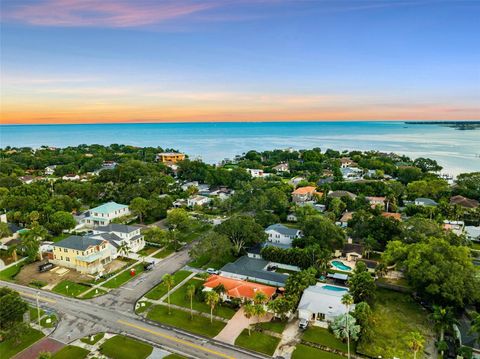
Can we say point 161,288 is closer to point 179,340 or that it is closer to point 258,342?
point 179,340

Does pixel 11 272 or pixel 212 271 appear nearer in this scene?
pixel 212 271

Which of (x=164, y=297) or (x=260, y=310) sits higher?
(x=260, y=310)

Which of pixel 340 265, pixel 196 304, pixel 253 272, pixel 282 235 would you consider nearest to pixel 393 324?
pixel 340 265

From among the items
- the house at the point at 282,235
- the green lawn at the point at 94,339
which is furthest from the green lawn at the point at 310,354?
the house at the point at 282,235

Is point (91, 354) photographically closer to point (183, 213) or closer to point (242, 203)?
point (183, 213)

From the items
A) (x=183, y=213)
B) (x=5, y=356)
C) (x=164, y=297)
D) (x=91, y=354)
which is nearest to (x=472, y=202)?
(x=183, y=213)

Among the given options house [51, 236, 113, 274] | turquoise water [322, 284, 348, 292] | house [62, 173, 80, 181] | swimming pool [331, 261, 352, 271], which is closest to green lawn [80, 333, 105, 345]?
house [51, 236, 113, 274]
